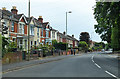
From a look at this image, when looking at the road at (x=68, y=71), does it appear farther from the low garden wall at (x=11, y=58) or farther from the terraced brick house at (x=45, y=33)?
the terraced brick house at (x=45, y=33)

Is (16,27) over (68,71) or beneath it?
over

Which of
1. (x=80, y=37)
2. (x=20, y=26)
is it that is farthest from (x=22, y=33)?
(x=80, y=37)

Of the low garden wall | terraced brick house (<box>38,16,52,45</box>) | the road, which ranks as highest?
terraced brick house (<box>38,16,52,45</box>)

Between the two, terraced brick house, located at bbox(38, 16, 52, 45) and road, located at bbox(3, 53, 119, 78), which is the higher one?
terraced brick house, located at bbox(38, 16, 52, 45)

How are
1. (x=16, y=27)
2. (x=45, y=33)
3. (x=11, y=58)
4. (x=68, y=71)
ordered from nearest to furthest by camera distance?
(x=68, y=71) < (x=11, y=58) < (x=16, y=27) < (x=45, y=33)

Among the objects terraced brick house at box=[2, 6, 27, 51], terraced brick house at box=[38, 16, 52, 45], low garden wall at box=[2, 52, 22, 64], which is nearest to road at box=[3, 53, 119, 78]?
low garden wall at box=[2, 52, 22, 64]

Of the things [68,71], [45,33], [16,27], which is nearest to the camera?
[68,71]

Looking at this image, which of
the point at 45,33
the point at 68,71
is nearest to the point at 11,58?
the point at 68,71

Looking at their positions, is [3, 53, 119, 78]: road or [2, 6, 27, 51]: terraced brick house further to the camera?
[2, 6, 27, 51]: terraced brick house

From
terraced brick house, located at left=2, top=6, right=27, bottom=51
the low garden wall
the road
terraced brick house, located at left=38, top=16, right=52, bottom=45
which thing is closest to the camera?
the road

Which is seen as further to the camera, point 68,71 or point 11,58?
point 11,58

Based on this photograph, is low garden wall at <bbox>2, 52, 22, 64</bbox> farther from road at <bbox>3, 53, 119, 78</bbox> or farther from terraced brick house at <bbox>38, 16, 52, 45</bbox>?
terraced brick house at <bbox>38, 16, 52, 45</bbox>

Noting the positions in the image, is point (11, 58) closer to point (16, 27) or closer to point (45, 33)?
point (16, 27)

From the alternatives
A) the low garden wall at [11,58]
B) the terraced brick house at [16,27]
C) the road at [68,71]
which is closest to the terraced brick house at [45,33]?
the terraced brick house at [16,27]
